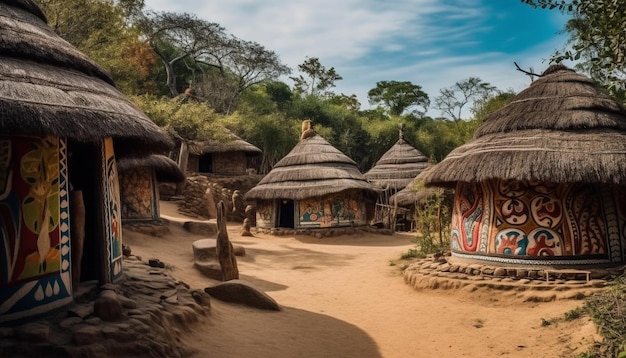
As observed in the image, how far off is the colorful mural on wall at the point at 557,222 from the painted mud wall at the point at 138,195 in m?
9.75

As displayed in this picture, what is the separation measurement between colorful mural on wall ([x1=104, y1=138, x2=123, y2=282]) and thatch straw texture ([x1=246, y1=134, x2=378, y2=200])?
11.0 meters

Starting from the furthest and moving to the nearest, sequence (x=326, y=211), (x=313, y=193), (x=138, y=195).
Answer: (x=326, y=211) → (x=313, y=193) → (x=138, y=195)

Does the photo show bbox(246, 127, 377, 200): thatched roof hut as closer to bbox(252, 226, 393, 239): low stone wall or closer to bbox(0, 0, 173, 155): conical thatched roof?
bbox(252, 226, 393, 239): low stone wall

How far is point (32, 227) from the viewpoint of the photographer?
5234mm

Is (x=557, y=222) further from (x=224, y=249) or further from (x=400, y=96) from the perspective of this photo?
(x=400, y=96)

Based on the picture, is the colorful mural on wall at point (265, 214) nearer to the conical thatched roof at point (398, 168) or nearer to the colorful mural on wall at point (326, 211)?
the colorful mural on wall at point (326, 211)

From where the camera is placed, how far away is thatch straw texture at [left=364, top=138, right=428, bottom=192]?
83.3 ft

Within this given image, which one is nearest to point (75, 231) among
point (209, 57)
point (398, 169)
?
point (398, 169)

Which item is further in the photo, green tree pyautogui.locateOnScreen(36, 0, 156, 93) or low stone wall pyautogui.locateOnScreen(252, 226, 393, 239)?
low stone wall pyautogui.locateOnScreen(252, 226, 393, 239)

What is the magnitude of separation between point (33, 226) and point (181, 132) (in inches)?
629

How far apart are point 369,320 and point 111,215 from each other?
426cm

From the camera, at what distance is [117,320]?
532 centimetres

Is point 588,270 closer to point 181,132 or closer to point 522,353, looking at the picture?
point 522,353

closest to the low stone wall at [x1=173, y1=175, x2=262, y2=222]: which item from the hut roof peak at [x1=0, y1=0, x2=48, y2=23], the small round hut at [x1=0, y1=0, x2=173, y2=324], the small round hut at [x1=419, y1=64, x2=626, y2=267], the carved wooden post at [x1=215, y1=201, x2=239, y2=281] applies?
the carved wooden post at [x1=215, y1=201, x2=239, y2=281]
